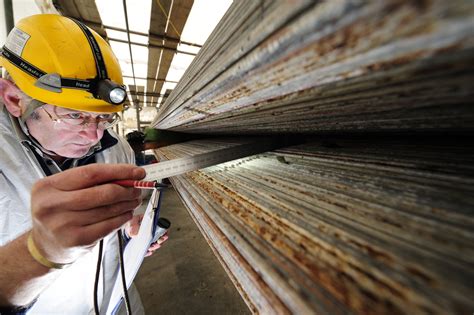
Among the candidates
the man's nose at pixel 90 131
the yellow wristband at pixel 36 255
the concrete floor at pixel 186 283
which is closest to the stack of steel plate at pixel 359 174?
the yellow wristband at pixel 36 255

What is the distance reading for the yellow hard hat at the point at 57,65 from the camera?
936 mm

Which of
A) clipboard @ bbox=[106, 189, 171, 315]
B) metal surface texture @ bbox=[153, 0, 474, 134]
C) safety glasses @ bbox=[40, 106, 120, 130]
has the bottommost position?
clipboard @ bbox=[106, 189, 171, 315]

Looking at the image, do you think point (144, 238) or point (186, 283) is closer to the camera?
point (144, 238)

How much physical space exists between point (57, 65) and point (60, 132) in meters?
0.33

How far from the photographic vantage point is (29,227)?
968 mm

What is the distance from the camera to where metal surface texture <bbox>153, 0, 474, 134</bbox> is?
157 mm

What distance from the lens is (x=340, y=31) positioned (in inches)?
7.6

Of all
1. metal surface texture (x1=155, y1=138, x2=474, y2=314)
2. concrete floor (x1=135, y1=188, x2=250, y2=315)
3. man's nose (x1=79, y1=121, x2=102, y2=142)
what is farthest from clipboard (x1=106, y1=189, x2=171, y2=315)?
concrete floor (x1=135, y1=188, x2=250, y2=315)

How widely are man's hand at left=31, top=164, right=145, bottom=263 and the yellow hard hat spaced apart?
2.05 ft

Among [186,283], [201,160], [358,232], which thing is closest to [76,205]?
[201,160]

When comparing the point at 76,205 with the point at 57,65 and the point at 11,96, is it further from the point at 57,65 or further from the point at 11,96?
the point at 11,96

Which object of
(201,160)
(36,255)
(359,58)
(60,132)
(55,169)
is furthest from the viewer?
(55,169)

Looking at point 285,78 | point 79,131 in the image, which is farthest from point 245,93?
point 79,131

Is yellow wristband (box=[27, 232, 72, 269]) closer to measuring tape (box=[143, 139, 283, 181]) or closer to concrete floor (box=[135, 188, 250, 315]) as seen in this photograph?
measuring tape (box=[143, 139, 283, 181])
